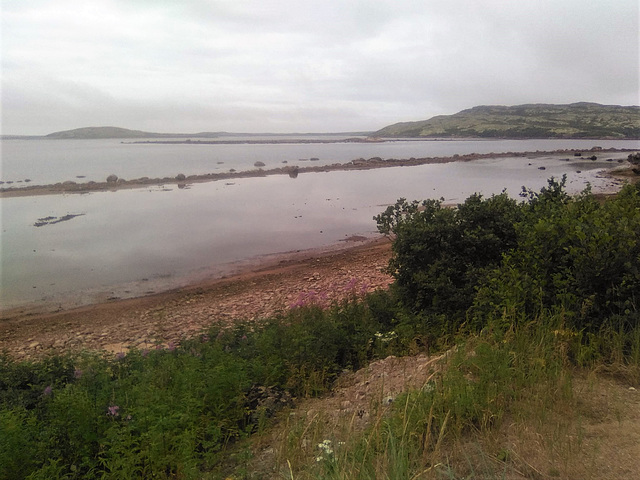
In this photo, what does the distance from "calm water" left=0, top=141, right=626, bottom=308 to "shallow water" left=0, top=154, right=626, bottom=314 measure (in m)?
0.04

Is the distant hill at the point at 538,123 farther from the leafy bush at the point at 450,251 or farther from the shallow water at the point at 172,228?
the leafy bush at the point at 450,251

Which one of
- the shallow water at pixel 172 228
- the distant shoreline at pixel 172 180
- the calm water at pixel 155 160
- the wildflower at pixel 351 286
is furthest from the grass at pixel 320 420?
the calm water at pixel 155 160

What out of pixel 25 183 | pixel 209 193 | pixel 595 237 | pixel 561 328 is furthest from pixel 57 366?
pixel 25 183

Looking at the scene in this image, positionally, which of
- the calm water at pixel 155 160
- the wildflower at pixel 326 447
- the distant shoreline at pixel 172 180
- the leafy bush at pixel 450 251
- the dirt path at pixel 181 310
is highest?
the calm water at pixel 155 160

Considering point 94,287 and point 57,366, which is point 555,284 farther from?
point 94,287

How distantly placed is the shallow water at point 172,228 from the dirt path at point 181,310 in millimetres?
1361

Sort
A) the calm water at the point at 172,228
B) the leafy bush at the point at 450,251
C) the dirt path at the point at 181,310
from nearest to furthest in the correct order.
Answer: the leafy bush at the point at 450,251 → the dirt path at the point at 181,310 → the calm water at the point at 172,228

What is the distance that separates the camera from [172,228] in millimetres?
20109

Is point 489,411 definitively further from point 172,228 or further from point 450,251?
point 172,228

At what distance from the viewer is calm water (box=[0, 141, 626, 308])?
13438 millimetres

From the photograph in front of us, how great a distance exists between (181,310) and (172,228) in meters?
10.5

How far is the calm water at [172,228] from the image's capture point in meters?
13.4

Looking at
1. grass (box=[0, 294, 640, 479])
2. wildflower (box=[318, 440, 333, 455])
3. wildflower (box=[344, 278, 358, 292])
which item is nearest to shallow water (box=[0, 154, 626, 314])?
wildflower (box=[344, 278, 358, 292])

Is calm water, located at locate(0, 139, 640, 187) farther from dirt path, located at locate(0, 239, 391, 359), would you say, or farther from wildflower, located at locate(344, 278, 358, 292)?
wildflower, located at locate(344, 278, 358, 292)
